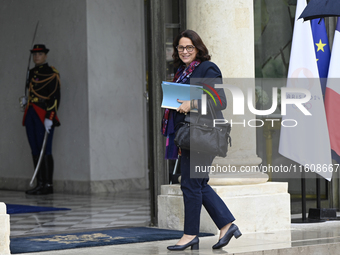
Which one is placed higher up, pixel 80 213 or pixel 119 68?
pixel 119 68

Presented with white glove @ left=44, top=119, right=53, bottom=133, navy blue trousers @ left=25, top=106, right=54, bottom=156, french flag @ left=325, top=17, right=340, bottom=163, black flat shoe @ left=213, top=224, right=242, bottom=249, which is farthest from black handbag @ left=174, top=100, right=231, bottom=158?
navy blue trousers @ left=25, top=106, right=54, bottom=156

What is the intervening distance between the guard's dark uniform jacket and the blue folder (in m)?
5.99

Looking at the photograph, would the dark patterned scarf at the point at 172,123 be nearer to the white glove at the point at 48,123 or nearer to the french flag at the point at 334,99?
the french flag at the point at 334,99

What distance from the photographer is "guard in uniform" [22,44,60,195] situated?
32.9 feet

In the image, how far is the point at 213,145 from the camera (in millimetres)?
4176

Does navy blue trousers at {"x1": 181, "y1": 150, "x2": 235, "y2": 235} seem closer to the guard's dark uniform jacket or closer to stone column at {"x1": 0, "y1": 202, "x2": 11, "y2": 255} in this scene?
stone column at {"x1": 0, "y1": 202, "x2": 11, "y2": 255}

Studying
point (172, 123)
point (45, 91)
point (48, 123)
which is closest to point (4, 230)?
point (172, 123)

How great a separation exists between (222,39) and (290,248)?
6.55 ft

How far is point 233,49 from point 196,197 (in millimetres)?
1767

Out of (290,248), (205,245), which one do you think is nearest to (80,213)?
(205,245)

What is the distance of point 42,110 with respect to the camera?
10.2 metres

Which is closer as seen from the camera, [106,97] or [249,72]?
[249,72]

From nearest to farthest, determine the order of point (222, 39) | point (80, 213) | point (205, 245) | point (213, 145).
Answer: point (213, 145)
point (205, 245)
point (222, 39)
point (80, 213)

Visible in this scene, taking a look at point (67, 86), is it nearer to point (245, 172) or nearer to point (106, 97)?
point (106, 97)
